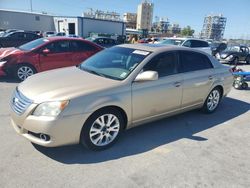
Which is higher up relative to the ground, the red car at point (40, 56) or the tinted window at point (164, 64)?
the tinted window at point (164, 64)

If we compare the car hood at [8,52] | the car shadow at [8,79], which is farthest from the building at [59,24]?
the car hood at [8,52]

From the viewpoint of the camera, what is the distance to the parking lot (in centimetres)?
275

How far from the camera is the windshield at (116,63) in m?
3.66

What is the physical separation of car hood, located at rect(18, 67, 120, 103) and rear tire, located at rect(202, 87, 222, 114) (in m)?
2.54

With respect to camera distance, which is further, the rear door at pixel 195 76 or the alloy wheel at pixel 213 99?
the alloy wheel at pixel 213 99

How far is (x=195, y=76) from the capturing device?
443cm

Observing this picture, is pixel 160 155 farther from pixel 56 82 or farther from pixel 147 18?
pixel 147 18

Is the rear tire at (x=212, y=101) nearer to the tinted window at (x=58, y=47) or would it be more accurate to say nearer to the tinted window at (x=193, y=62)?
the tinted window at (x=193, y=62)

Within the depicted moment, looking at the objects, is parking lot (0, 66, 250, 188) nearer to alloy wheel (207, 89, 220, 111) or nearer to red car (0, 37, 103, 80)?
alloy wheel (207, 89, 220, 111)

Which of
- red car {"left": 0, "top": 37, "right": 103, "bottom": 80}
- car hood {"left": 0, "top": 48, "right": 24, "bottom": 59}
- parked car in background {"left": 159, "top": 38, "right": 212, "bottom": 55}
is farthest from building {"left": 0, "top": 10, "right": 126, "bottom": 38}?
car hood {"left": 0, "top": 48, "right": 24, "bottom": 59}

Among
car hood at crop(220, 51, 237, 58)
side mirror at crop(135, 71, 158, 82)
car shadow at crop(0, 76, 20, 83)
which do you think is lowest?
car shadow at crop(0, 76, 20, 83)

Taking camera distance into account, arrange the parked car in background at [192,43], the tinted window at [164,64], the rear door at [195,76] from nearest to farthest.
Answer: the tinted window at [164,64] → the rear door at [195,76] → the parked car in background at [192,43]

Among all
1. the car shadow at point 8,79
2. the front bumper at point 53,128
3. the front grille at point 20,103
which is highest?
the front grille at point 20,103

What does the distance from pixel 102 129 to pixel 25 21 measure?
43992mm
